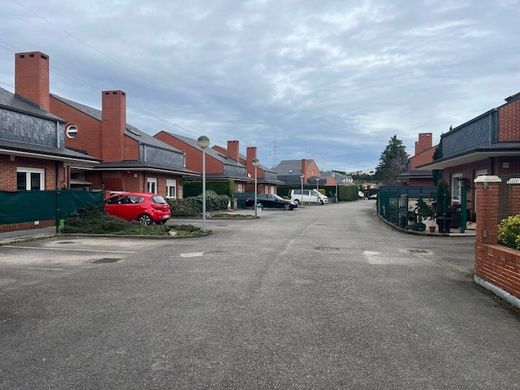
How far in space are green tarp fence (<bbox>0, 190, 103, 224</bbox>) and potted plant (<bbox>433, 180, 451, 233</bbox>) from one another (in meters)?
15.0

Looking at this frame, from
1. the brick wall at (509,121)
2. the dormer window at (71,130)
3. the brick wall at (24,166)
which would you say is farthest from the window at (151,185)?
the brick wall at (509,121)

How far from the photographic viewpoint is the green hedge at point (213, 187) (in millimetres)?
41000

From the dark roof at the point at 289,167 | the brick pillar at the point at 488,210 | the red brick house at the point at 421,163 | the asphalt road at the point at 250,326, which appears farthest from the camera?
the dark roof at the point at 289,167

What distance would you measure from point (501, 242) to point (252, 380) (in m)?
6.28

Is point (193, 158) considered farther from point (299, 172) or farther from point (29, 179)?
point (299, 172)

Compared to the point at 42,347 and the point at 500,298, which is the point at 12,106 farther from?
the point at 500,298

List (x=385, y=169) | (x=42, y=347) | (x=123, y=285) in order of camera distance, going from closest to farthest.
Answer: (x=42, y=347) < (x=123, y=285) < (x=385, y=169)

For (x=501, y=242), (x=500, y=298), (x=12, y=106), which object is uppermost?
(x=12, y=106)

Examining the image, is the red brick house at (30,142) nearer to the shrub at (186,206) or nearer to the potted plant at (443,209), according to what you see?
the shrub at (186,206)

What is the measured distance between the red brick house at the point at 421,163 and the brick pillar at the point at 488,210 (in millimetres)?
35358

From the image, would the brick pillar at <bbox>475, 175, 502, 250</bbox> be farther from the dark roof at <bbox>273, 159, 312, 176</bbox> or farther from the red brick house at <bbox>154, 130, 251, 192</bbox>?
the dark roof at <bbox>273, 159, 312, 176</bbox>

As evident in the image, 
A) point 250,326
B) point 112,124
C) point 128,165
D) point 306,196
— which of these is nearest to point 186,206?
point 128,165

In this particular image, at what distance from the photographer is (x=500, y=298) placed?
7.41 metres

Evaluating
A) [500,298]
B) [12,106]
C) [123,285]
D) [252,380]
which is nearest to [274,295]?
[123,285]
